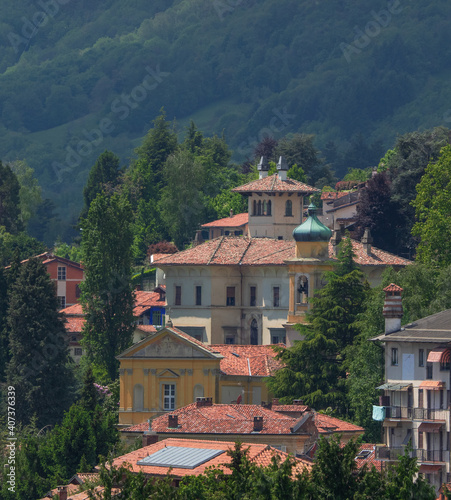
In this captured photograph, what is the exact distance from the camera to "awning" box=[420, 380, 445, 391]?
72625 millimetres

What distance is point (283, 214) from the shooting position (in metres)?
116

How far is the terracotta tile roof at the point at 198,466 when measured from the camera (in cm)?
6334

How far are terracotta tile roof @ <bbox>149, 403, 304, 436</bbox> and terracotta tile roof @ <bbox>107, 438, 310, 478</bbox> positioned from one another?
225cm

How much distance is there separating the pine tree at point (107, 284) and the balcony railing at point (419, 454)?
117 feet

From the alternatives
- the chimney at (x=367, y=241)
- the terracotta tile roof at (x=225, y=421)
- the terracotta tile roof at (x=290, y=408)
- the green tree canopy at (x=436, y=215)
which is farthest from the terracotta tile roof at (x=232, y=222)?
the terracotta tile roof at (x=225, y=421)

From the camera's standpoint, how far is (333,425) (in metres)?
78.9

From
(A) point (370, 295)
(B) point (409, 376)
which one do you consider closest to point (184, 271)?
(A) point (370, 295)

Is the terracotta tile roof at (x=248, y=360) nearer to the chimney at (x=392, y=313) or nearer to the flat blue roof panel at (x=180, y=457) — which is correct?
the chimney at (x=392, y=313)

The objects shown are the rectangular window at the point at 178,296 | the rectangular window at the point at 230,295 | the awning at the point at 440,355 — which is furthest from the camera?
the rectangular window at the point at 178,296

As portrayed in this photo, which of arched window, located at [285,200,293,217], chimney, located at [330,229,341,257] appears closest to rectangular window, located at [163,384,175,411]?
chimney, located at [330,229,341,257]

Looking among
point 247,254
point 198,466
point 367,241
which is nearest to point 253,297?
point 247,254

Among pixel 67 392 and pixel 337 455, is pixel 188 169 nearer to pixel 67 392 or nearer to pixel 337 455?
pixel 67 392

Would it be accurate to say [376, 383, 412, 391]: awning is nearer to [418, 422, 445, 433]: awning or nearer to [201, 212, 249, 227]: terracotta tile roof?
[418, 422, 445, 433]: awning

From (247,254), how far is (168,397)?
57.5 ft
